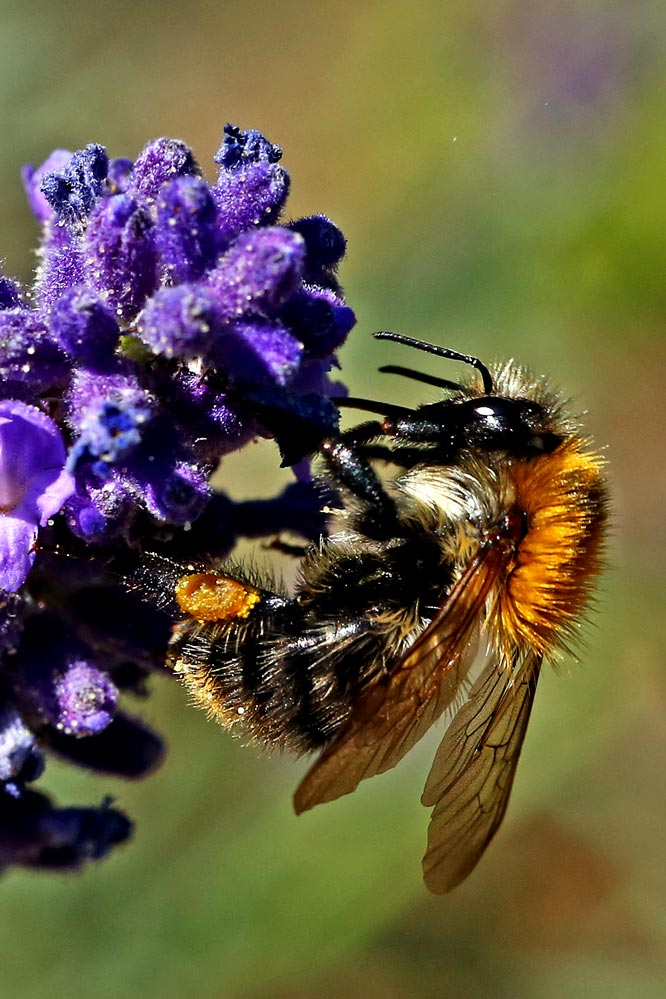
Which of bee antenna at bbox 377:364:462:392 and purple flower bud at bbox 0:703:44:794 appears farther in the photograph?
purple flower bud at bbox 0:703:44:794

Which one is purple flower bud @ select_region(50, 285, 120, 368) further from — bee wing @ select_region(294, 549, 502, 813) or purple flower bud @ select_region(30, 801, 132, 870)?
purple flower bud @ select_region(30, 801, 132, 870)

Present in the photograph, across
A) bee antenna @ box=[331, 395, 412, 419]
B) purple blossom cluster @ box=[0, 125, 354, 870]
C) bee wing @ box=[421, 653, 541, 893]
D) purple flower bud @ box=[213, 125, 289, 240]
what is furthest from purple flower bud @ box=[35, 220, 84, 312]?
bee wing @ box=[421, 653, 541, 893]

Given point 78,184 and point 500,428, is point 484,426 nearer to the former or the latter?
point 500,428

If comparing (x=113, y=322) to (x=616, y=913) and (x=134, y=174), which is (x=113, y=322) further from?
(x=616, y=913)

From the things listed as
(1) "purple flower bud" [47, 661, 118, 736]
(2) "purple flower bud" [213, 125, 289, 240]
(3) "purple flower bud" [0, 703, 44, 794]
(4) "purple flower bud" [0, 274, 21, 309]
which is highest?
(2) "purple flower bud" [213, 125, 289, 240]

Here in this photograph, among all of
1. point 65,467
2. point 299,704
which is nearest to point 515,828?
point 299,704

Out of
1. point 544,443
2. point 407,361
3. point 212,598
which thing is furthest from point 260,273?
point 407,361

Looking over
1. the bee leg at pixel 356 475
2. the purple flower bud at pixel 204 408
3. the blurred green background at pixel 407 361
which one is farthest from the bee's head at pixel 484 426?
the blurred green background at pixel 407 361
